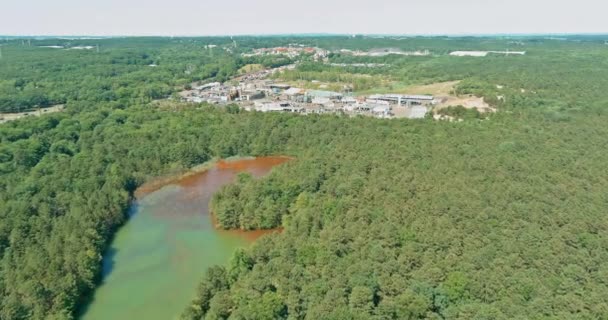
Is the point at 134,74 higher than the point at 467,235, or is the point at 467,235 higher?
the point at 134,74

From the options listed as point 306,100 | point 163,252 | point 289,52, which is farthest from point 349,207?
point 289,52

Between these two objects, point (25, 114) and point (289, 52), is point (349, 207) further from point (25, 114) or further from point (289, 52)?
point (289, 52)

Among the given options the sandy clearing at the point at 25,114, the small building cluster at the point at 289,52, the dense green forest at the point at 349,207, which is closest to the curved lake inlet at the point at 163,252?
the dense green forest at the point at 349,207

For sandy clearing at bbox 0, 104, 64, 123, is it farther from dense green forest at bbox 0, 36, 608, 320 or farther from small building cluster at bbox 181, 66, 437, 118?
small building cluster at bbox 181, 66, 437, 118

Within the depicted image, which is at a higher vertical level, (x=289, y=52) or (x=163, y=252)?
(x=289, y=52)

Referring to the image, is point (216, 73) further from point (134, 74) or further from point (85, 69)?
point (85, 69)

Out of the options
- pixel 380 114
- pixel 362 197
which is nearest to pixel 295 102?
pixel 380 114

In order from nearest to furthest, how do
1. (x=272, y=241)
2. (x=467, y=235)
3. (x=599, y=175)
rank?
1. (x=467, y=235)
2. (x=272, y=241)
3. (x=599, y=175)

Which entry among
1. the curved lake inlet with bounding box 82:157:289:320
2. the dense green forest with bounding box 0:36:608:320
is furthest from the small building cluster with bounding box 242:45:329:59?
the curved lake inlet with bounding box 82:157:289:320
